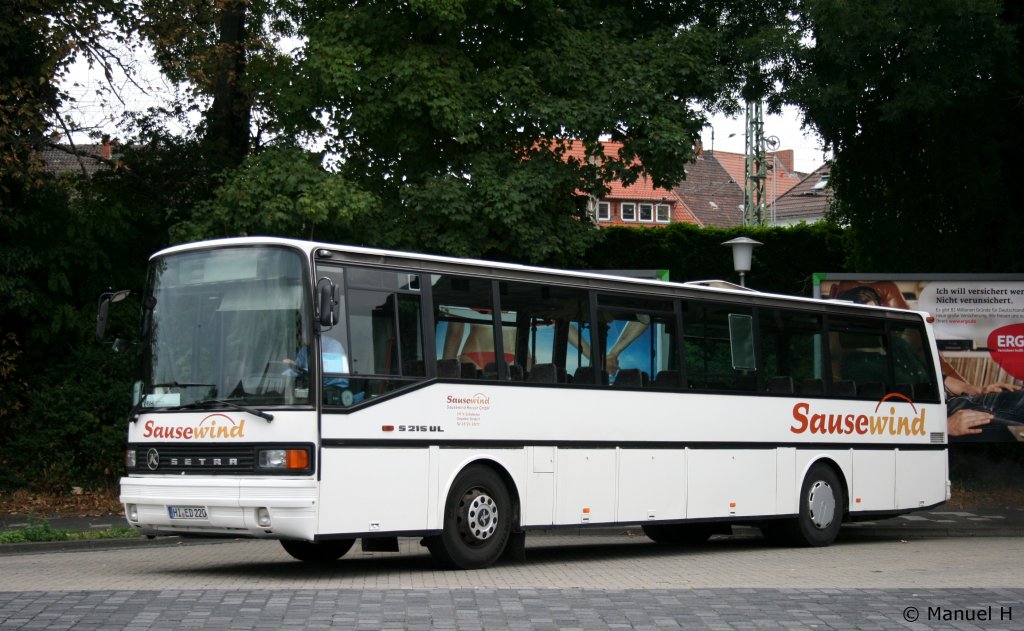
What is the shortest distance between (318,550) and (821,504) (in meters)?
7.17

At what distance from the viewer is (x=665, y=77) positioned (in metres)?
24.2

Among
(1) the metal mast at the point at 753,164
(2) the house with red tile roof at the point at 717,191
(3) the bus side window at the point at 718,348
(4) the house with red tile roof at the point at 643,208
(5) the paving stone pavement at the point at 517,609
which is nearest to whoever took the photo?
(5) the paving stone pavement at the point at 517,609

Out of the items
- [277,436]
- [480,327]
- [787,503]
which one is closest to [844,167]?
[787,503]

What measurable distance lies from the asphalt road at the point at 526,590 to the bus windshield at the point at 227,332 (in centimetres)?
172

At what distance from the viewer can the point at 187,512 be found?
12906 millimetres

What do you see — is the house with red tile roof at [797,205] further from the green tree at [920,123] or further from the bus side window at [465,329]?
the bus side window at [465,329]

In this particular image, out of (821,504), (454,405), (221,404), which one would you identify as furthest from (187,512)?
(821,504)

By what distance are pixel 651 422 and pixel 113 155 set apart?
13.6 metres

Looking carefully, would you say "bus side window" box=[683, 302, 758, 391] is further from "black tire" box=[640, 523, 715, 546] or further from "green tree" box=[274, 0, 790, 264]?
"green tree" box=[274, 0, 790, 264]

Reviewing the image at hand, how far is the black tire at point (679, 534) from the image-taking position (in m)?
19.1

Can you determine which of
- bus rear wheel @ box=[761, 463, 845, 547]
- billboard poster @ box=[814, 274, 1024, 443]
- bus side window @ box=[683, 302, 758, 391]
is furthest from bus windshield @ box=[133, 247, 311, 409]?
billboard poster @ box=[814, 274, 1024, 443]

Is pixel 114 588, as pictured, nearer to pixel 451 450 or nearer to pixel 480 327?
pixel 451 450

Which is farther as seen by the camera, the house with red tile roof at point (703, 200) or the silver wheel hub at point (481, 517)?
the house with red tile roof at point (703, 200)

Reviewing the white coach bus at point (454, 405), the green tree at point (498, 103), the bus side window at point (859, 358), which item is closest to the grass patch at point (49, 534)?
the white coach bus at point (454, 405)
